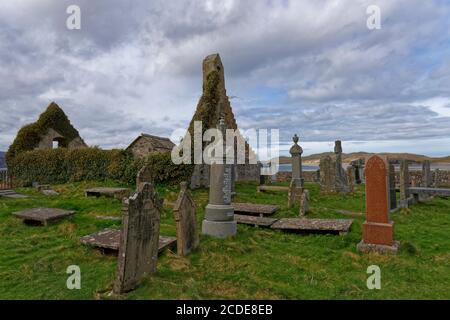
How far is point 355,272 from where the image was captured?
5.61 metres

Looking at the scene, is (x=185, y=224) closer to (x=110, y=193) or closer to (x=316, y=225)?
(x=316, y=225)

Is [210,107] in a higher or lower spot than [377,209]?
higher

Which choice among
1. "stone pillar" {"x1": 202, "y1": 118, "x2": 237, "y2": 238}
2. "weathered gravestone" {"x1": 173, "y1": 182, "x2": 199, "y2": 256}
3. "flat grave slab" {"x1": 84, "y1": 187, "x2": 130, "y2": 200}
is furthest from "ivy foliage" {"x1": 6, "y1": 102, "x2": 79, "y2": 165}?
"weathered gravestone" {"x1": 173, "y1": 182, "x2": 199, "y2": 256}

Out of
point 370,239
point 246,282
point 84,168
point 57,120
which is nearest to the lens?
point 246,282

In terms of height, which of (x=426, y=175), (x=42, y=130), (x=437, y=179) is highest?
(x=42, y=130)

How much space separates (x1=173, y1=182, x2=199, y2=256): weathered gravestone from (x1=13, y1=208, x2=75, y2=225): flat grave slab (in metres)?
5.19

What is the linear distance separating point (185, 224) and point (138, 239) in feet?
5.41

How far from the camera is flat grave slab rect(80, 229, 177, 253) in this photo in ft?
20.9

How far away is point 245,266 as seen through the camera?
589cm

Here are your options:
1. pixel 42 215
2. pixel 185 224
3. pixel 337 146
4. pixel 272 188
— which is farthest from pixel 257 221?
pixel 337 146
